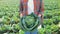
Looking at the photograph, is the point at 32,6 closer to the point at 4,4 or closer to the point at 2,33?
the point at 4,4

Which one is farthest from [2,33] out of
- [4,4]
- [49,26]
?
[49,26]

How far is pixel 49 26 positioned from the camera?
2.00m

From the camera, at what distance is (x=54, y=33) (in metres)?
2.04

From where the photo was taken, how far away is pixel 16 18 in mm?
1885

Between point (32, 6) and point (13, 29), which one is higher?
point (32, 6)

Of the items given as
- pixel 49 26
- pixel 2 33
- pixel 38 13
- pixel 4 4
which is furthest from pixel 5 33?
pixel 38 13

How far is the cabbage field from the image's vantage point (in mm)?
1856

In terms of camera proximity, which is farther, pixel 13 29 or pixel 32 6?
pixel 13 29

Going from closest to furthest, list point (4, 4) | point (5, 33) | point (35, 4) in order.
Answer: point (35, 4), point (4, 4), point (5, 33)

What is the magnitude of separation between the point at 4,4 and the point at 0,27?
23 centimetres

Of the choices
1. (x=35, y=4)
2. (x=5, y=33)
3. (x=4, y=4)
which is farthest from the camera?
(x=5, y=33)

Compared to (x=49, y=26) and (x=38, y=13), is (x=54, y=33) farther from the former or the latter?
(x=38, y=13)

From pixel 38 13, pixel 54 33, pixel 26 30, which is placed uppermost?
pixel 38 13

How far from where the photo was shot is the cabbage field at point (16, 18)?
1856mm
